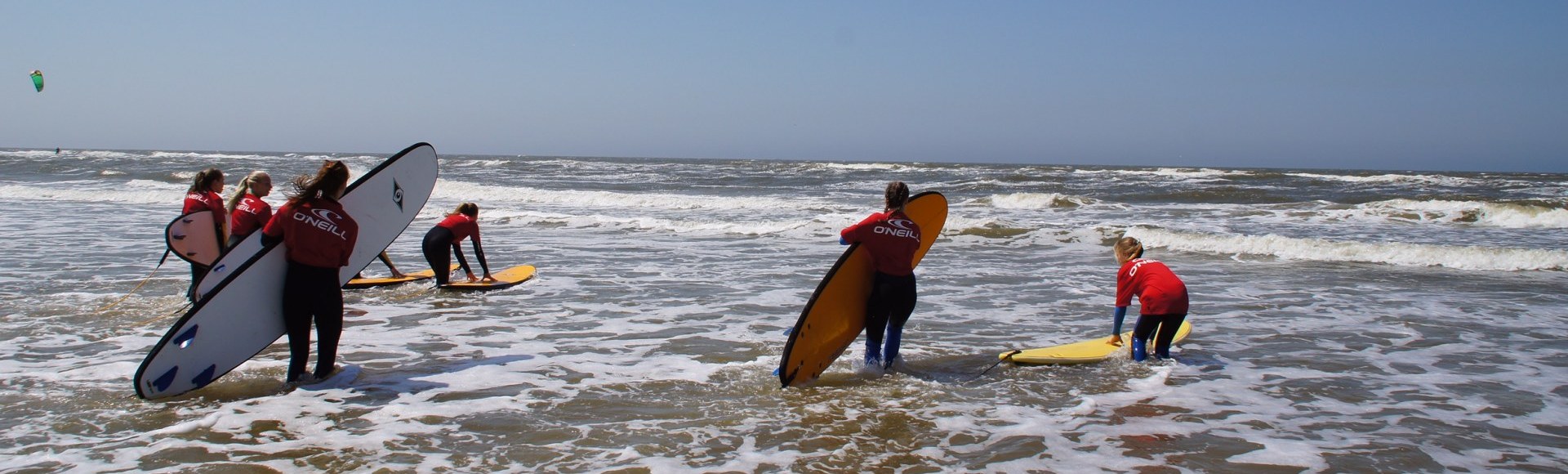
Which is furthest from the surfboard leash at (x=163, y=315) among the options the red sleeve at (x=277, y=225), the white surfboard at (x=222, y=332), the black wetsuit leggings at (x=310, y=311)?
the red sleeve at (x=277, y=225)

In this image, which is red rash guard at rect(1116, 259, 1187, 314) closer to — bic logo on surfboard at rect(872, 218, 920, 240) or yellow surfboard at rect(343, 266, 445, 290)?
bic logo on surfboard at rect(872, 218, 920, 240)

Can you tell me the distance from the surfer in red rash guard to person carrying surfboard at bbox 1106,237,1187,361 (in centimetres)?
132

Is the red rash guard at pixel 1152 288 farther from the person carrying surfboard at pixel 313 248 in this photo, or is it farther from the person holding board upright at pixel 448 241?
the person holding board upright at pixel 448 241

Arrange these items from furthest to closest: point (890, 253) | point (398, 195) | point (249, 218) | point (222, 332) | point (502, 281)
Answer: point (502, 281), point (398, 195), point (249, 218), point (890, 253), point (222, 332)

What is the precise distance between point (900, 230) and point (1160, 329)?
187 cm

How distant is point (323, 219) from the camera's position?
15.5ft

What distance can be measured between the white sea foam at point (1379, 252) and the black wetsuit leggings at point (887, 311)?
696cm

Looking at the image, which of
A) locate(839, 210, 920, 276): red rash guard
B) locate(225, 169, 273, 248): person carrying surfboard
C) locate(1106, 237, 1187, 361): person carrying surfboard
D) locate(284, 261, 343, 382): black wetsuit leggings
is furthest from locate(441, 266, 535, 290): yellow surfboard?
locate(1106, 237, 1187, 361): person carrying surfboard

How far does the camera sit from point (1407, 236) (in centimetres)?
1572

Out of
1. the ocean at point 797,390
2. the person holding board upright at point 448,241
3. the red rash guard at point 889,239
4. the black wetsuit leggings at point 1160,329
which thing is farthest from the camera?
the person holding board upright at point 448,241

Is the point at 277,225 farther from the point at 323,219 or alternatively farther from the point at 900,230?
the point at 900,230

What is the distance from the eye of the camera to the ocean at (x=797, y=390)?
13.8ft

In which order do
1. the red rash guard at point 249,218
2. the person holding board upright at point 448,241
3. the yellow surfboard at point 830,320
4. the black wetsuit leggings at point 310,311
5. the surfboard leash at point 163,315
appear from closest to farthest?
the black wetsuit leggings at point 310,311
the yellow surfboard at point 830,320
the red rash guard at point 249,218
the surfboard leash at point 163,315
the person holding board upright at point 448,241

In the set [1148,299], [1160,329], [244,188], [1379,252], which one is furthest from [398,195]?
[1379,252]
